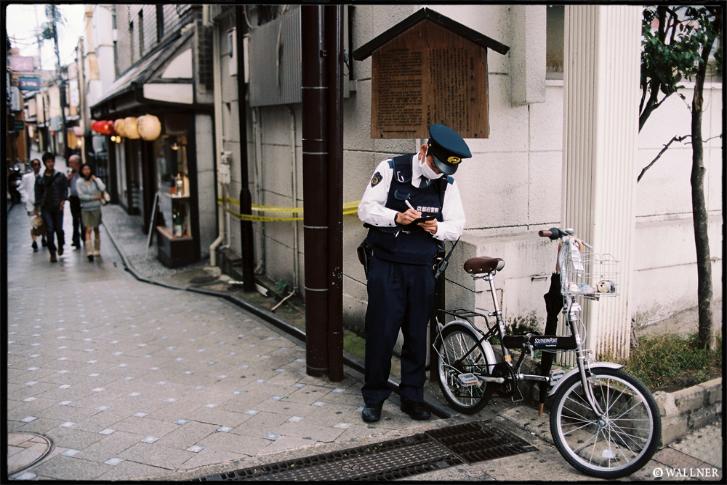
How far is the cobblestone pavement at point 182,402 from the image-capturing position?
16.8 ft

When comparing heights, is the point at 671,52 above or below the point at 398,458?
above

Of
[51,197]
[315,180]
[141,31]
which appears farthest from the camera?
[141,31]

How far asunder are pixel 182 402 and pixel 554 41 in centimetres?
506

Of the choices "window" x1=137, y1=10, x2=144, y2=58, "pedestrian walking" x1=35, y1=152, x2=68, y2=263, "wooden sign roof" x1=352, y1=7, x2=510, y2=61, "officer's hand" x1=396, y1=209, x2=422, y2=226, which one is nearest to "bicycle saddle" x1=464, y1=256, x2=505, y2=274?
"officer's hand" x1=396, y1=209, x2=422, y2=226

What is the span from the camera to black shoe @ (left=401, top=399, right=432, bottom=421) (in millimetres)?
5879

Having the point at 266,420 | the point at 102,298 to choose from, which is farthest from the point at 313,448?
the point at 102,298

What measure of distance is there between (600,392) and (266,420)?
263cm

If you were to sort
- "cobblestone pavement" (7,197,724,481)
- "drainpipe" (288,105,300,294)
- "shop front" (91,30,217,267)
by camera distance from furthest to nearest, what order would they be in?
"shop front" (91,30,217,267), "drainpipe" (288,105,300,294), "cobblestone pavement" (7,197,724,481)

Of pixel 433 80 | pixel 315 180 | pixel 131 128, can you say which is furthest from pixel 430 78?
pixel 131 128

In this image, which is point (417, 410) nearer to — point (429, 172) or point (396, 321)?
point (396, 321)

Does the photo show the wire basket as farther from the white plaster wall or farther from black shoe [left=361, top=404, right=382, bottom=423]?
the white plaster wall

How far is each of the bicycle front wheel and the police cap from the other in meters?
1.77

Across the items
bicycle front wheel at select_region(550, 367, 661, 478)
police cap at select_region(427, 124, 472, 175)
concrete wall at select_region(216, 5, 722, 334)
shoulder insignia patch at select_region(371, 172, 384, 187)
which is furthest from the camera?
concrete wall at select_region(216, 5, 722, 334)

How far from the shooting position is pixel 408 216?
5426mm
